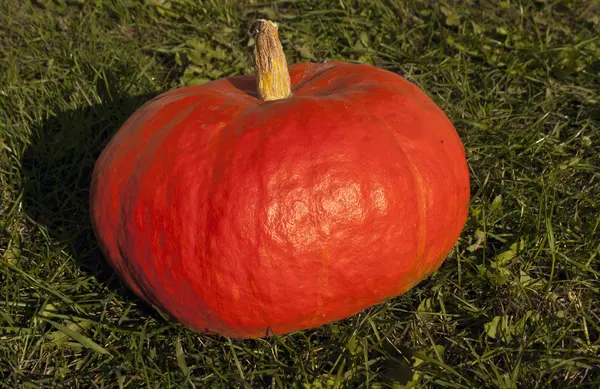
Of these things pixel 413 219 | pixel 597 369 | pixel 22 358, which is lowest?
pixel 597 369

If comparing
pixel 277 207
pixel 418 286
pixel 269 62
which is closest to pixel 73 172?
pixel 269 62

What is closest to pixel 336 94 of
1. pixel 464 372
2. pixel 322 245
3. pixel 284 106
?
pixel 284 106

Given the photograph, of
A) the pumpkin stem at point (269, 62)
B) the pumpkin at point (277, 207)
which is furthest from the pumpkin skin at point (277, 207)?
the pumpkin stem at point (269, 62)

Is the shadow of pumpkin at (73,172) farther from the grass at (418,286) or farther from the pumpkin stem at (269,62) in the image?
the pumpkin stem at (269,62)

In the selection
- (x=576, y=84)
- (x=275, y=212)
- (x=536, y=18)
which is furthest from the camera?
(x=536, y=18)

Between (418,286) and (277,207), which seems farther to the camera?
(418,286)

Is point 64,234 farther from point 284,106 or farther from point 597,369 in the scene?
point 597,369

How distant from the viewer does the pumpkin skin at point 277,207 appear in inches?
80.6

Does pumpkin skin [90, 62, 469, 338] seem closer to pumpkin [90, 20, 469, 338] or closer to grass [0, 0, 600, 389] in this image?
pumpkin [90, 20, 469, 338]

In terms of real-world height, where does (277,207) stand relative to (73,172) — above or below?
above

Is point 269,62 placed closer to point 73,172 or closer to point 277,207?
point 277,207

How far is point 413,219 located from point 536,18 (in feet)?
9.37

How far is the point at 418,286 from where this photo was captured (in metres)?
2.74

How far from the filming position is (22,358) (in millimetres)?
2473
